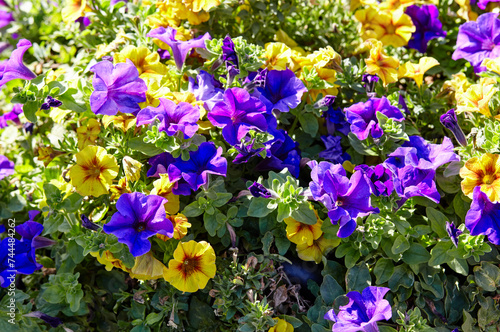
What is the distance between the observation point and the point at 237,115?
1.87m

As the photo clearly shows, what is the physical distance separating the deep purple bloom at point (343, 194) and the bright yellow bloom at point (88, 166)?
780mm

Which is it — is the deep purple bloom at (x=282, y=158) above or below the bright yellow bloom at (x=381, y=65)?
below

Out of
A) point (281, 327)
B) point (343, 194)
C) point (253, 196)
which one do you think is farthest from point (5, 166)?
point (343, 194)

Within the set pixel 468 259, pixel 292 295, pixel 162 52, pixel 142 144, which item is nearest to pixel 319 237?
pixel 292 295

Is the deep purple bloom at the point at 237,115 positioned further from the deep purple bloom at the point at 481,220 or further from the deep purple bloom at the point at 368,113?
the deep purple bloom at the point at 481,220

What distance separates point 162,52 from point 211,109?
0.60 m

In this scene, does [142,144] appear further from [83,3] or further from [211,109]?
[83,3]

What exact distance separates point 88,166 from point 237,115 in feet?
2.04

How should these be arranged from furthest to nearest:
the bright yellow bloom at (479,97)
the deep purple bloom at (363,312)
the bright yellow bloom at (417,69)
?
the bright yellow bloom at (417,69) → the bright yellow bloom at (479,97) → the deep purple bloom at (363,312)

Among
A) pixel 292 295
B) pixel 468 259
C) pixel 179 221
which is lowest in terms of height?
pixel 292 295

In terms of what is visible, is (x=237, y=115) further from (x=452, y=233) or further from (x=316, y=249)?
(x=452, y=233)

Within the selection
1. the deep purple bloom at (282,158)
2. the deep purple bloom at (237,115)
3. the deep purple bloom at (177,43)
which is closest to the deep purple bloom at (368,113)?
the deep purple bloom at (282,158)

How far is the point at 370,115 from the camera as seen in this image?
2.03m

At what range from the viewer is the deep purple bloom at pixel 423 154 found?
1827mm
